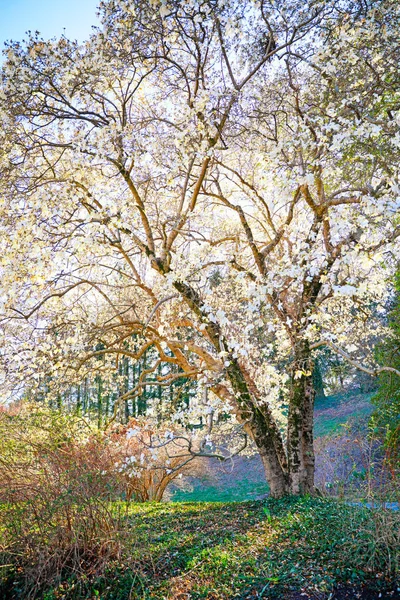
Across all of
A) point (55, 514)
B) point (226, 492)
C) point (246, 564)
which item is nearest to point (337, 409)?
point (226, 492)

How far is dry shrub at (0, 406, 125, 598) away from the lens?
11.1 ft

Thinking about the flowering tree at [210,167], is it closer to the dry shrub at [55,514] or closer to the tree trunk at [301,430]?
the tree trunk at [301,430]

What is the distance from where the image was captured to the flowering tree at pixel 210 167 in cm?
474

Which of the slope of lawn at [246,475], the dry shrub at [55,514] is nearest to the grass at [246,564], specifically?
the dry shrub at [55,514]

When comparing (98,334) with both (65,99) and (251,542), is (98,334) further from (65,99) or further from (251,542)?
(251,542)

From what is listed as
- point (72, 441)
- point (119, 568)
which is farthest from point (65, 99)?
point (119, 568)

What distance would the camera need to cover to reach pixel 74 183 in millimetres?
5742

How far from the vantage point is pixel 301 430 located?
629 cm

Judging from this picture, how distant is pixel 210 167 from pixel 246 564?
5.31 meters

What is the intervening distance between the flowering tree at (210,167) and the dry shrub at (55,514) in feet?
6.22

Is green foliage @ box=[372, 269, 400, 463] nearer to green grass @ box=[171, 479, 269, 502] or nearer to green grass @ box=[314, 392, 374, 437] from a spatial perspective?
green grass @ box=[171, 479, 269, 502]

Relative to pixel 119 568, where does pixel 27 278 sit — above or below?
above

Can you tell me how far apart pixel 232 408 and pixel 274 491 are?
134cm

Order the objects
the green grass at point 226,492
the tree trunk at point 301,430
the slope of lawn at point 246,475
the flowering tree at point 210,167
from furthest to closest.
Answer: the green grass at point 226,492, the slope of lawn at point 246,475, the tree trunk at point 301,430, the flowering tree at point 210,167
